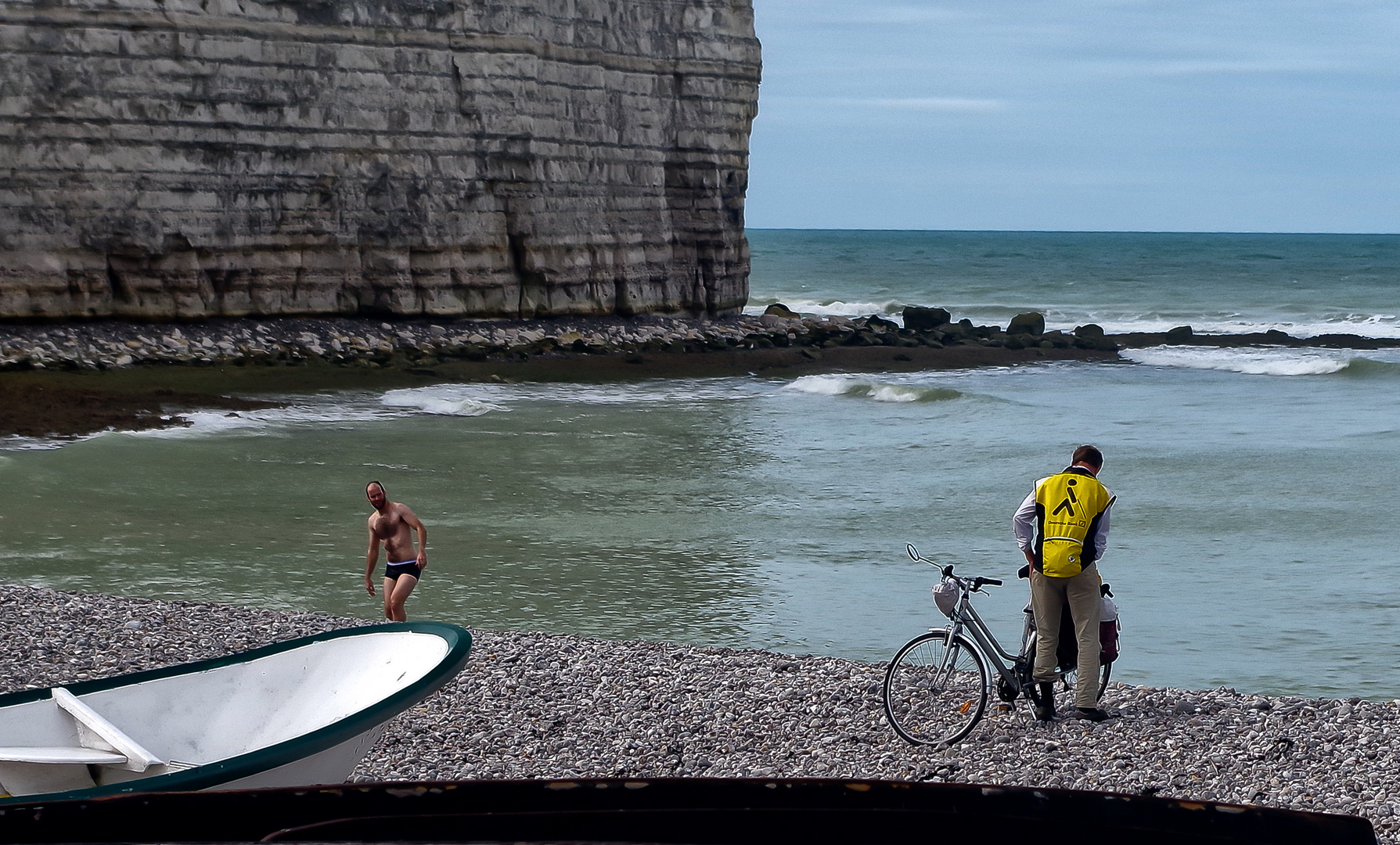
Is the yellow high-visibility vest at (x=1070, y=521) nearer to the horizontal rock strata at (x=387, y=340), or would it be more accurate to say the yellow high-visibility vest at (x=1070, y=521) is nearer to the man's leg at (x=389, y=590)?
the man's leg at (x=389, y=590)

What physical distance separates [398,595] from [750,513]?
7.39 meters

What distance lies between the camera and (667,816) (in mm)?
4336

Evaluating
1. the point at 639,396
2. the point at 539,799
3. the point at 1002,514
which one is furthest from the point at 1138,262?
the point at 539,799

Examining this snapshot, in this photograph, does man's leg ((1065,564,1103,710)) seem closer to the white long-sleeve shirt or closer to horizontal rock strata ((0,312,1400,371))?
the white long-sleeve shirt

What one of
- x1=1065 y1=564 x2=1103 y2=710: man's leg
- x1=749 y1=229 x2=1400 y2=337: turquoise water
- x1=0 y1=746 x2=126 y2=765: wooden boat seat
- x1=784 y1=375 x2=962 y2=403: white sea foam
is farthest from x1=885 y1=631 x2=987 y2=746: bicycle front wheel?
x1=749 y1=229 x2=1400 y2=337: turquoise water

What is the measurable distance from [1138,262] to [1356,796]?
97.8m

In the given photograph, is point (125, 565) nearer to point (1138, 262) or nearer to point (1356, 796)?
point (1356, 796)

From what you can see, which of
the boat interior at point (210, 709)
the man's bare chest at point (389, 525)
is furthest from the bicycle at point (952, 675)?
the man's bare chest at point (389, 525)

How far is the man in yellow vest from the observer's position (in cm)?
780

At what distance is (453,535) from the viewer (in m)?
15.3

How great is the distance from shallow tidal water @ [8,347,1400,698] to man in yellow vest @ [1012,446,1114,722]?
231 centimetres

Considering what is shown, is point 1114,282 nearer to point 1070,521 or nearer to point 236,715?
point 1070,521

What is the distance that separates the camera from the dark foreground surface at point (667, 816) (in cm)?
416

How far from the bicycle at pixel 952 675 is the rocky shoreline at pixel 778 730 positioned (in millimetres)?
140
